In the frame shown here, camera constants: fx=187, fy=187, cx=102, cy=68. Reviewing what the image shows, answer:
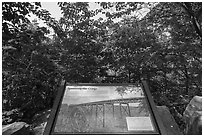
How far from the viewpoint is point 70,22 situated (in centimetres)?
475

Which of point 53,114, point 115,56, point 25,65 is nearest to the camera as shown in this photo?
point 53,114

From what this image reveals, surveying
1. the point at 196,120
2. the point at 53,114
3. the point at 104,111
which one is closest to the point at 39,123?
the point at 53,114

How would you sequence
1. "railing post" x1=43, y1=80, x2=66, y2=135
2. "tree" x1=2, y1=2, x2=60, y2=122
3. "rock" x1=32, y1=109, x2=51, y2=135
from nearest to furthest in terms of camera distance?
1. "railing post" x1=43, y1=80, x2=66, y2=135
2. "rock" x1=32, y1=109, x2=51, y2=135
3. "tree" x1=2, y1=2, x2=60, y2=122

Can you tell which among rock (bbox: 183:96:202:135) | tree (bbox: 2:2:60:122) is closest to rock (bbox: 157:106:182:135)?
rock (bbox: 183:96:202:135)

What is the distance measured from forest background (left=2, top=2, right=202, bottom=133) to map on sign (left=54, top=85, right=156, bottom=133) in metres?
1.98

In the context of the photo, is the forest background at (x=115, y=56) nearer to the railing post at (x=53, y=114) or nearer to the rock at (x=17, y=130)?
the rock at (x=17, y=130)

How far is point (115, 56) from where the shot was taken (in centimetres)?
468

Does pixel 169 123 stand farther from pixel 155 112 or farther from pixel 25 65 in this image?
pixel 25 65

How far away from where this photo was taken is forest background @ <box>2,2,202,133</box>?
412 cm

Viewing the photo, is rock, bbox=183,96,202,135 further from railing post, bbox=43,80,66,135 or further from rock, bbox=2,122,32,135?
rock, bbox=2,122,32,135

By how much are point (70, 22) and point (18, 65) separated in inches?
66.4

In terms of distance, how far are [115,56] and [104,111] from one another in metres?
2.83

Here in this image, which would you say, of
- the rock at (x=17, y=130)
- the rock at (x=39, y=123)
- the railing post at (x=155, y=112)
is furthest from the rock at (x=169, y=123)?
the rock at (x=17, y=130)

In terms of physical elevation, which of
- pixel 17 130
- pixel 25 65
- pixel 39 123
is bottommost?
pixel 17 130
